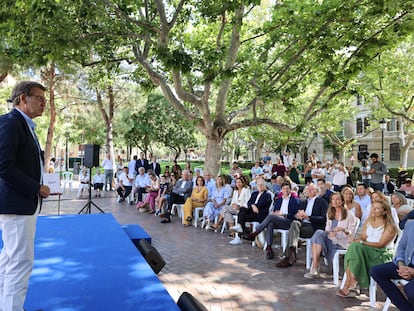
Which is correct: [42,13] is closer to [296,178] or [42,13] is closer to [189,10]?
[189,10]

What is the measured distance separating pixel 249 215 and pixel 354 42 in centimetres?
655

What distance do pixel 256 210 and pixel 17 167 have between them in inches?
214

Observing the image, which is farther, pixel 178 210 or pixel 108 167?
Answer: pixel 108 167

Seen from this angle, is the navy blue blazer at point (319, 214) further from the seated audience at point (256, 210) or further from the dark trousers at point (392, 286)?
the dark trousers at point (392, 286)

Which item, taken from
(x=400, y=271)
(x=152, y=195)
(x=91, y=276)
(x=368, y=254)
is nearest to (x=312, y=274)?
(x=368, y=254)

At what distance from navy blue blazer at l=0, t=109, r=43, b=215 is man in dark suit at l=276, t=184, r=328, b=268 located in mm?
4362

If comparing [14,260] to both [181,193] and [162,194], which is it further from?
[162,194]

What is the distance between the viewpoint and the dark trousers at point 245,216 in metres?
7.20

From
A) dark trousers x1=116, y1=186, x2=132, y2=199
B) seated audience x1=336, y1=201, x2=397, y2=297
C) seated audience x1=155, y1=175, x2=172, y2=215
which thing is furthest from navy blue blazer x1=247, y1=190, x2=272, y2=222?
dark trousers x1=116, y1=186, x2=132, y2=199

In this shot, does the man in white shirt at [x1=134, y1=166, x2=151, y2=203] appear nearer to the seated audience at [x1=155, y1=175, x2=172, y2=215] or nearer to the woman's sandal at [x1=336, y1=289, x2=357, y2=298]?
the seated audience at [x1=155, y1=175, x2=172, y2=215]

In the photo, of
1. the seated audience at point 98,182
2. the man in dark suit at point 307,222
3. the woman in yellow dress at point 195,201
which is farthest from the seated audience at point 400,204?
the seated audience at point 98,182

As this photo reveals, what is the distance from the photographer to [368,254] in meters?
4.38

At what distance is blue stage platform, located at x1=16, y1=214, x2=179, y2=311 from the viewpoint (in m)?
2.73

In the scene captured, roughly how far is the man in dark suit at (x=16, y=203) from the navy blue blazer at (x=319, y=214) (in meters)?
4.85
